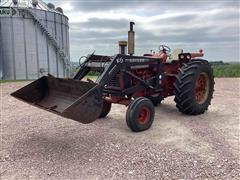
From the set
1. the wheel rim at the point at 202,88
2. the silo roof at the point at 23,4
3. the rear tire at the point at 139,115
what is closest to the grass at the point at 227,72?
the silo roof at the point at 23,4

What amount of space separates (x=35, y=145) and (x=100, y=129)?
139 cm

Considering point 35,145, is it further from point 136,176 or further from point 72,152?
point 136,176

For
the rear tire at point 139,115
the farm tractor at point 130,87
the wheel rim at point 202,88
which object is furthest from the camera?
the wheel rim at point 202,88

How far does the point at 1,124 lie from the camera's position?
6430 millimetres

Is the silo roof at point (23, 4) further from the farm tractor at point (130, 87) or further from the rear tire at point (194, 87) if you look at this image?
the rear tire at point (194, 87)

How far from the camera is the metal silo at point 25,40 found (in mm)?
18828

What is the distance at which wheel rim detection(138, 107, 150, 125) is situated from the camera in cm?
581

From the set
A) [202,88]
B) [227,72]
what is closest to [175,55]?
[202,88]

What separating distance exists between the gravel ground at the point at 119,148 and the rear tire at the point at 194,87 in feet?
0.89

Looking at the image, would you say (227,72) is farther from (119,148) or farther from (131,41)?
(119,148)

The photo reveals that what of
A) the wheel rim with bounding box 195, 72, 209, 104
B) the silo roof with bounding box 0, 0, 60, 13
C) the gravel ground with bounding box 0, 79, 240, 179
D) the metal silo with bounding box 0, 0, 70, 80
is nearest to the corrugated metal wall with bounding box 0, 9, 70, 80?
the metal silo with bounding box 0, 0, 70, 80

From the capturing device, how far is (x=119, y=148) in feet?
15.8

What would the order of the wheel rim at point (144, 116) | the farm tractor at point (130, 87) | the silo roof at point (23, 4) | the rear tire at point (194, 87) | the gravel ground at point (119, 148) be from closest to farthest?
the gravel ground at point (119, 148) → the farm tractor at point (130, 87) → the wheel rim at point (144, 116) → the rear tire at point (194, 87) → the silo roof at point (23, 4)

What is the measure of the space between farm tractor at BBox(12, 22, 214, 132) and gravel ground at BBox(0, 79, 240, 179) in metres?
0.45
